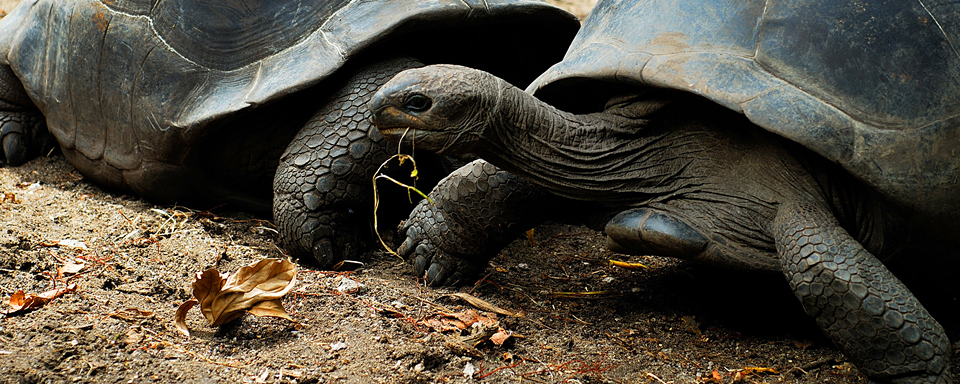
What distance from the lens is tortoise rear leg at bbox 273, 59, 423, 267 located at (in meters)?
3.55

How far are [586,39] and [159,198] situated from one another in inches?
99.8

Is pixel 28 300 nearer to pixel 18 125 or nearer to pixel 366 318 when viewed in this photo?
pixel 366 318

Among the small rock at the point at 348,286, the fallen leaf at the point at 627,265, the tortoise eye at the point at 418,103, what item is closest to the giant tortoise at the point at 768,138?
the tortoise eye at the point at 418,103

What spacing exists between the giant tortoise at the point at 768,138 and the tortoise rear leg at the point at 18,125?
3257mm

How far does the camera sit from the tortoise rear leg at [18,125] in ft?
15.5

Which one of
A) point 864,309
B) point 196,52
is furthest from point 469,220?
point 196,52

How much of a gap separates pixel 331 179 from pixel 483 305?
0.97m

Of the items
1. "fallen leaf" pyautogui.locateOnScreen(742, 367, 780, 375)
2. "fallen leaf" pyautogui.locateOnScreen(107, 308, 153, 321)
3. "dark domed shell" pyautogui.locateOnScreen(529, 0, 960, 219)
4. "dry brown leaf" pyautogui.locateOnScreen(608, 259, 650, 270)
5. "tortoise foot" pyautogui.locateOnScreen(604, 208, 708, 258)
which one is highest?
"dark domed shell" pyautogui.locateOnScreen(529, 0, 960, 219)

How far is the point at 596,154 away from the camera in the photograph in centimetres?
285

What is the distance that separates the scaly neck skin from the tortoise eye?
274mm

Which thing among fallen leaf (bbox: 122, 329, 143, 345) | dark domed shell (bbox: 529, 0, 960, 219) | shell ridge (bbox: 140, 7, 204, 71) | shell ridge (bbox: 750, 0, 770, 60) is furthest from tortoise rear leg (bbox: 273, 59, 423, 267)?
shell ridge (bbox: 750, 0, 770, 60)

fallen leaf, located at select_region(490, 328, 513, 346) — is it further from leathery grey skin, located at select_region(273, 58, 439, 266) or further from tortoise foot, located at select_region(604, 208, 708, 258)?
leathery grey skin, located at select_region(273, 58, 439, 266)

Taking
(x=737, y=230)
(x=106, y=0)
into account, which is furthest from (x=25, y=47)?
(x=737, y=230)

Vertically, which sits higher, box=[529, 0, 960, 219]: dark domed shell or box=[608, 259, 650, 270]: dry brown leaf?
box=[529, 0, 960, 219]: dark domed shell
